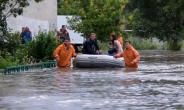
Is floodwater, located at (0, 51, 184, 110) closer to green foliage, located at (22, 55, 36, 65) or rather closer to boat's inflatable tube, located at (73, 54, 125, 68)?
green foliage, located at (22, 55, 36, 65)

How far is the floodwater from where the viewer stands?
43.7 feet

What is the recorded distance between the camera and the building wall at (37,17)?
40116 mm

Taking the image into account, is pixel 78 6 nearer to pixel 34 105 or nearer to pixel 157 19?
pixel 157 19

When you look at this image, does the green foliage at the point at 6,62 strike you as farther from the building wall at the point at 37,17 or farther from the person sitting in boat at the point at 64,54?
the building wall at the point at 37,17

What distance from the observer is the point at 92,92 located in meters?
16.0

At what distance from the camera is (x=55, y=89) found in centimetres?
1683

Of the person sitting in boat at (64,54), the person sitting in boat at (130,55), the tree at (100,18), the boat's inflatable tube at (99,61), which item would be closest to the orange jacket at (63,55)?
the person sitting in boat at (64,54)

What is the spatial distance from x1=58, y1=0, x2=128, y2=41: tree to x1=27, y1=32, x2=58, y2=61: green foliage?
40.1 feet

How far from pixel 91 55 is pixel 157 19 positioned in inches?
1359

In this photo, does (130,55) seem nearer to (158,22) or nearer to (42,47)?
(42,47)

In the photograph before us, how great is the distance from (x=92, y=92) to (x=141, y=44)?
4546 centimetres

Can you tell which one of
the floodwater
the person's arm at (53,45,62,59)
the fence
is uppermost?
the person's arm at (53,45,62,59)

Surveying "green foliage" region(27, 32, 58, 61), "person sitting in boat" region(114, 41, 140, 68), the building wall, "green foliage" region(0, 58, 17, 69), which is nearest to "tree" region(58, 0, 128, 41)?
the building wall

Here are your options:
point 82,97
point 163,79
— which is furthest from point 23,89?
point 163,79
